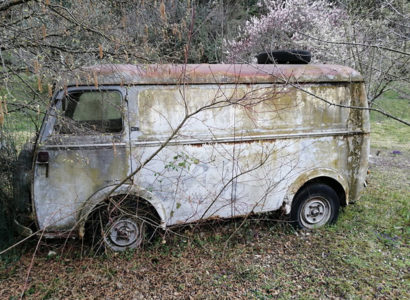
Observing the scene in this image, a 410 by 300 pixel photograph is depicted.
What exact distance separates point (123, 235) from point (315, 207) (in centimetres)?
295

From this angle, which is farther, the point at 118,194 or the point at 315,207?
the point at 315,207

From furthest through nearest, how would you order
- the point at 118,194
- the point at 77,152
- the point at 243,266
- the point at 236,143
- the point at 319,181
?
the point at 319,181 → the point at 236,143 → the point at 243,266 → the point at 118,194 → the point at 77,152

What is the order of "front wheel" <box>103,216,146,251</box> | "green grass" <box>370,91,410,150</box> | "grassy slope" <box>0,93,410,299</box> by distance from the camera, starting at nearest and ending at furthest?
"grassy slope" <box>0,93,410,299</box> < "front wheel" <box>103,216,146,251</box> < "green grass" <box>370,91,410,150</box>

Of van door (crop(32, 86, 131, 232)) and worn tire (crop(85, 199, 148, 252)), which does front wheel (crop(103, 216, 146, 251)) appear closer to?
worn tire (crop(85, 199, 148, 252))

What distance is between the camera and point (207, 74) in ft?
13.5

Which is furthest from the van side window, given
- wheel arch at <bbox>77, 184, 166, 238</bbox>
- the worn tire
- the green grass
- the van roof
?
the green grass

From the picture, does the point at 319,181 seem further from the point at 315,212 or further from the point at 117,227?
the point at 117,227

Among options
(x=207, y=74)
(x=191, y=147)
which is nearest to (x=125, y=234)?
(x=191, y=147)

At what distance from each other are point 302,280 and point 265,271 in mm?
449

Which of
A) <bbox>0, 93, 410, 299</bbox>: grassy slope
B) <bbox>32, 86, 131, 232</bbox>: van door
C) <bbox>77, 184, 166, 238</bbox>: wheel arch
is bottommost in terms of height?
<bbox>0, 93, 410, 299</bbox>: grassy slope

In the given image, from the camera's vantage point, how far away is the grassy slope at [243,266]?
3562mm

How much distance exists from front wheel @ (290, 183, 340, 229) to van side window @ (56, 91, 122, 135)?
2.89 meters

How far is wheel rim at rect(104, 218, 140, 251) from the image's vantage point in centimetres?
408

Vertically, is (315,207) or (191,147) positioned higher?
(191,147)
